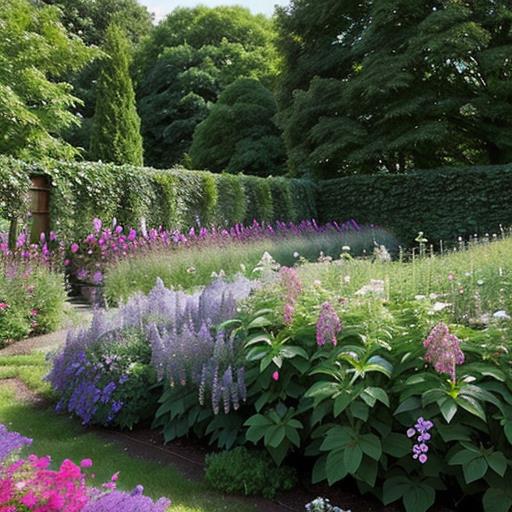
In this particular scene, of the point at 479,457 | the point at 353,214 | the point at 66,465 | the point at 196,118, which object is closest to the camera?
the point at 66,465

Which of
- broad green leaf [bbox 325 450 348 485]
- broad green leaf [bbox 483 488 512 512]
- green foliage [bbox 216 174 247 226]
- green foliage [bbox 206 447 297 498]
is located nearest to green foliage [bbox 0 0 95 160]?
green foliage [bbox 216 174 247 226]

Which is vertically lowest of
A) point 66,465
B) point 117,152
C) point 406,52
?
point 66,465

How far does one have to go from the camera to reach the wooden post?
28.0 ft

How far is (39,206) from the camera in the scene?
8680 millimetres

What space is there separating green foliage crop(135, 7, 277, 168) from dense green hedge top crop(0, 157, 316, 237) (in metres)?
13.4

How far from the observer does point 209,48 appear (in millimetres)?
26984

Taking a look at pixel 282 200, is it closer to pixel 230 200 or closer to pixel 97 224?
pixel 230 200

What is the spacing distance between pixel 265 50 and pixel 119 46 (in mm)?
12614

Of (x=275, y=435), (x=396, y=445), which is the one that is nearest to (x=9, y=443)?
(x=275, y=435)

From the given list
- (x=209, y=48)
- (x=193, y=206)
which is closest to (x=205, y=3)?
(x=209, y=48)

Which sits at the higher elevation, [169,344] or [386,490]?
[169,344]

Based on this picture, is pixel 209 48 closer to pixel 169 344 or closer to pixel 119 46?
pixel 119 46

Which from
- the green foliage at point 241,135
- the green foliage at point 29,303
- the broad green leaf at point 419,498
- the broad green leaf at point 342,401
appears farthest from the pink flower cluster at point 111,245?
the green foliage at point 241,135

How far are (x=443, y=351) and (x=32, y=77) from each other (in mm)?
10806
